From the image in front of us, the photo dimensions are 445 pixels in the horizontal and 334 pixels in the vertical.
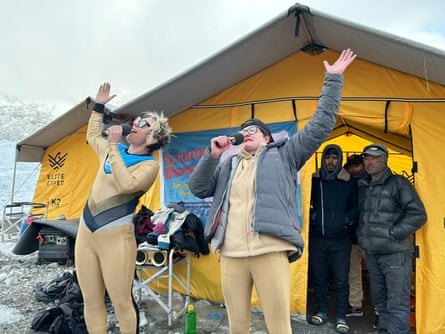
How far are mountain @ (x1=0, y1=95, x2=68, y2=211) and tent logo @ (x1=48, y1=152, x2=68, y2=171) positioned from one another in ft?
1.89

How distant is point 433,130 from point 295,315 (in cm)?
212

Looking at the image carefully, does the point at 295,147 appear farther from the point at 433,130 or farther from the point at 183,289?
the point at 183,289

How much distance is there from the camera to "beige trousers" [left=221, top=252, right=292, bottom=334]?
1519 millimetres

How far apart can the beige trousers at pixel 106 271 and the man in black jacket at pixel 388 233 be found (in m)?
2.05

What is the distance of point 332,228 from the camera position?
10.1 ft

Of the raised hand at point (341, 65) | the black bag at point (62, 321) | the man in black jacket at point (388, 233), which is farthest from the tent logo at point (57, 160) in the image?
the raised hand at point (341, 65)

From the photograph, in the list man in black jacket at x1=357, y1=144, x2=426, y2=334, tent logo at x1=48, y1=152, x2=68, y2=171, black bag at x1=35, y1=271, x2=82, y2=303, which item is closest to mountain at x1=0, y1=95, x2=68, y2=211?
tent logo at x1=48, y1=152, x2=68, y2=171

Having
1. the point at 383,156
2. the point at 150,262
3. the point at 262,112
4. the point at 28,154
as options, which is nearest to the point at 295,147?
the point at 383,156

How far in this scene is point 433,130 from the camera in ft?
9.21

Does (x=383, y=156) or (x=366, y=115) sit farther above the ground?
(x=366, y=115)

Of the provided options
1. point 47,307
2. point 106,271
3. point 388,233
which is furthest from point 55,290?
point 388,233

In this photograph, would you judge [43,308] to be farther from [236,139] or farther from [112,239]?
[236,139]

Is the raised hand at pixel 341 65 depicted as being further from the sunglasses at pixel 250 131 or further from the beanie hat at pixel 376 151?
the beanie hat at pixel 376 151

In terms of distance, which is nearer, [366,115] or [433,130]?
[433,130]
